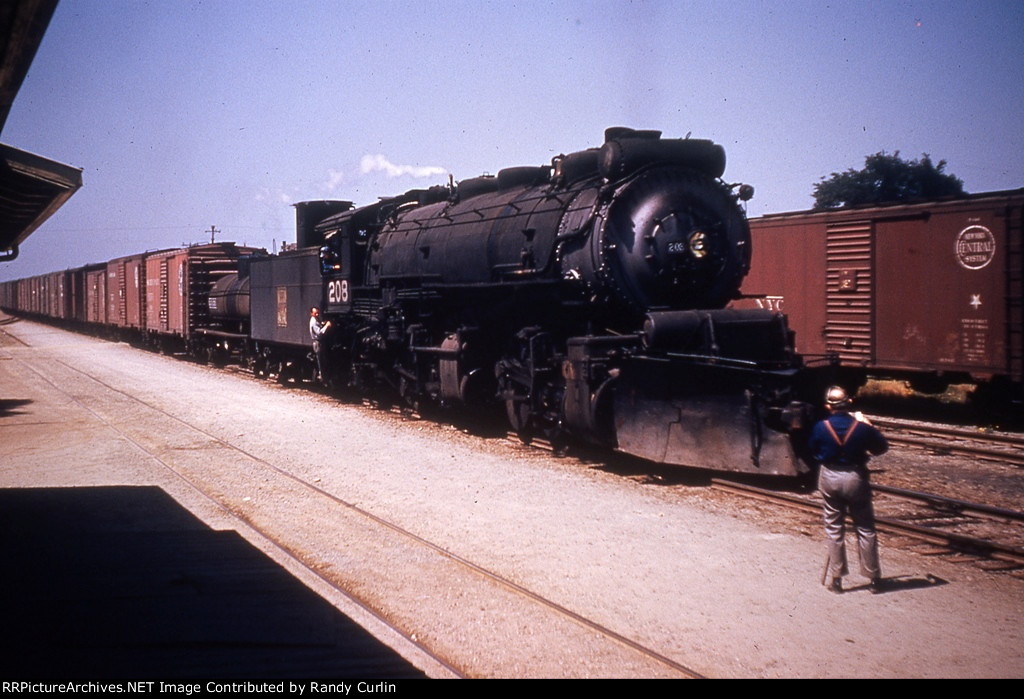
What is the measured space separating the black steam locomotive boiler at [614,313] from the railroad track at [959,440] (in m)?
3.73

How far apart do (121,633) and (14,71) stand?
156 inches

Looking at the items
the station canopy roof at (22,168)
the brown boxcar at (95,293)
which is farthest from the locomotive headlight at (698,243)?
the brown boxcar at (95,293)

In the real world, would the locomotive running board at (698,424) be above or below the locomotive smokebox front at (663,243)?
below

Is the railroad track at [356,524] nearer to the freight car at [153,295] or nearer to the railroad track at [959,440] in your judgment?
the railroad track at [959,440]

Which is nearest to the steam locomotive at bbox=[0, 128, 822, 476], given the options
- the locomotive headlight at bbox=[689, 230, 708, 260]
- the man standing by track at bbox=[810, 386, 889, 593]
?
the locomotive headlight at bbox=[689, 230, 708, 260]

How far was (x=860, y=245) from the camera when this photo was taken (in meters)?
15.3

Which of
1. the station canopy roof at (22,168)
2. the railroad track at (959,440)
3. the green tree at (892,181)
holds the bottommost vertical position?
the railroad track at (959,440)

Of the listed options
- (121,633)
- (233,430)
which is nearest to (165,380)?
(233,430)

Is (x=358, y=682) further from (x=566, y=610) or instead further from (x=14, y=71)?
(x=14, y=71)

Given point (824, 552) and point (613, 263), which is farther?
point (613, 263)

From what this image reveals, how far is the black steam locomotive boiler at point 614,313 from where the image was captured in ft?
29.1

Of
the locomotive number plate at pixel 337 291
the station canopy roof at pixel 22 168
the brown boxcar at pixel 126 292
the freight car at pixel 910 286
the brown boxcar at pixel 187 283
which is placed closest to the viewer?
the station canopy roof at pixel 22 168

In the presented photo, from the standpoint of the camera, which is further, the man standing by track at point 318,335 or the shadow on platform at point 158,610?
the man standing by track at point 318,335

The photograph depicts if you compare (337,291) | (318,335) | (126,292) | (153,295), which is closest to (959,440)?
(337,291)
